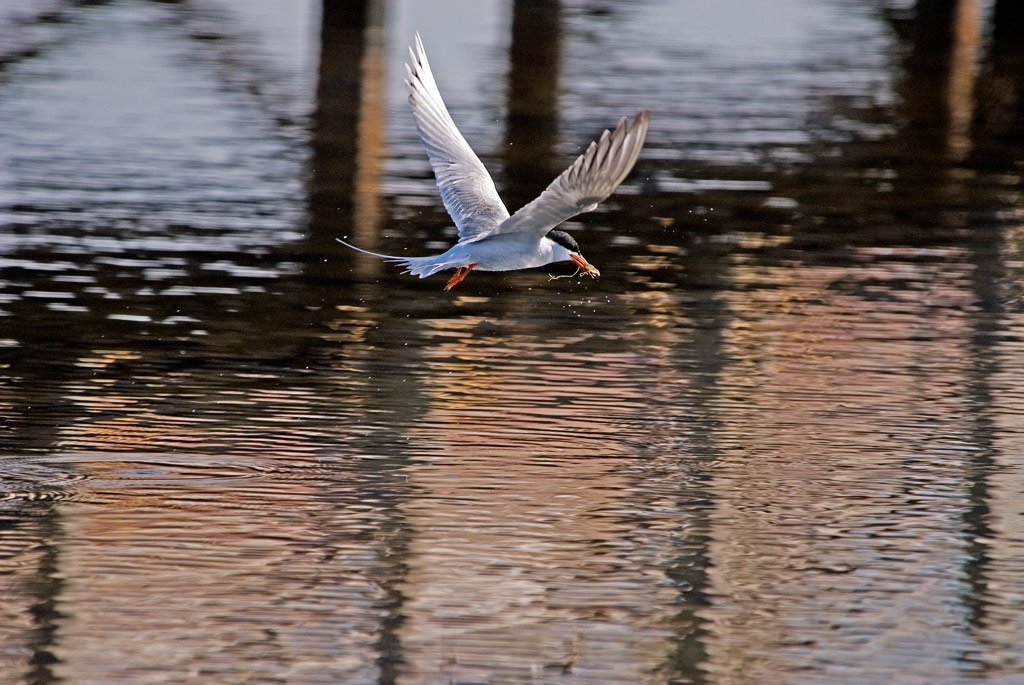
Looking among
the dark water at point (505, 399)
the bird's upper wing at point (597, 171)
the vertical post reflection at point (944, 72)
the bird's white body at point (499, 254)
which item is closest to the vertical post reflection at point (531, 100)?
the dark water at point (505, 399)

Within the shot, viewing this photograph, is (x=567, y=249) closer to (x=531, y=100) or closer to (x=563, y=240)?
(x=563, y=240)

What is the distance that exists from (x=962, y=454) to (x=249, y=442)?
2564mm

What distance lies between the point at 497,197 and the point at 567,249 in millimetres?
463

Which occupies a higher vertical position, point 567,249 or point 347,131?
point 567,249

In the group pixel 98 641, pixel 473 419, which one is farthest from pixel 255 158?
pixel 98 641

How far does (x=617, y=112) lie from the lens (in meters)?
15.2

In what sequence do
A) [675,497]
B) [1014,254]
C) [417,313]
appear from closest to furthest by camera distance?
[675,497], [417,313], [1014,254]

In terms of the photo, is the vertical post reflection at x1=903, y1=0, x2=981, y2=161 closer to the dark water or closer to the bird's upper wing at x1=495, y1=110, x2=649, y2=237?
the dark water

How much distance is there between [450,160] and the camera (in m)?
7.85

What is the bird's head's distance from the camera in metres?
7.13

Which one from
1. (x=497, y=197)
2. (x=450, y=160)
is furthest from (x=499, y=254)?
(x=450, y=160)

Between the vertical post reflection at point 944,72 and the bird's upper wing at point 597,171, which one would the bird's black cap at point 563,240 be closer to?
the bird's upper wing at point 597,171

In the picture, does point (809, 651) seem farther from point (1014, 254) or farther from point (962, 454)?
point (1014, 254)

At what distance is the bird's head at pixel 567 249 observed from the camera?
7.13 m
